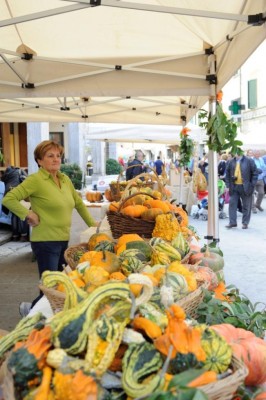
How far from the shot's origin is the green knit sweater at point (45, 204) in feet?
11.8

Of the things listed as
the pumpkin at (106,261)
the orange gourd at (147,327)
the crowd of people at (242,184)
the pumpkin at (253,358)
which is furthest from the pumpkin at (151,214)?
the crowd of people at (242,184)

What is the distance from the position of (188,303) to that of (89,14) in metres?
2.90

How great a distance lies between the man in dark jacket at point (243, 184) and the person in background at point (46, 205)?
7.76m

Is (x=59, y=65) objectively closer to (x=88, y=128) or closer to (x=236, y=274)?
(x=236, y=274)

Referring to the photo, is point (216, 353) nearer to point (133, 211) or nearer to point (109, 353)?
point (109, 353)

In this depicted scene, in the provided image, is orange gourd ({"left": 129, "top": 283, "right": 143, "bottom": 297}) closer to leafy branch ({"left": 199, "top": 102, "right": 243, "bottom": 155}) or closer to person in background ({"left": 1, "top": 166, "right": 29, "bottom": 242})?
leafy branch ({"left": 199, "top": 102, "right": 243, "bottom": 155})

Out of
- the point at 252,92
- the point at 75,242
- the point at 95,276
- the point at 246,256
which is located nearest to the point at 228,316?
the point at 95,276

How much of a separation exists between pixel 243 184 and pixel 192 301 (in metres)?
9.54

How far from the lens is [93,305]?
1.28 m

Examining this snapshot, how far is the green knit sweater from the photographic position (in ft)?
11.8

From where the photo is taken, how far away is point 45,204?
3.66 m

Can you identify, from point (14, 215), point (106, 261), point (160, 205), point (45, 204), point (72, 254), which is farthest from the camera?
point (14, 215)

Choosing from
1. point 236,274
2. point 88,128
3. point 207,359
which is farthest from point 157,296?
point 88,128

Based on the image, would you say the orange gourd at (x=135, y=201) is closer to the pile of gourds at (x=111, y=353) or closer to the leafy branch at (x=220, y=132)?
the leafy branch at (x=220, y=132)
